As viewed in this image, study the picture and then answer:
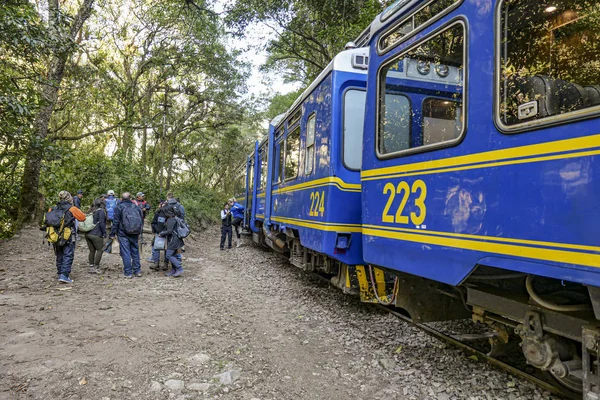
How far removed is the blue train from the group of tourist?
5.59m

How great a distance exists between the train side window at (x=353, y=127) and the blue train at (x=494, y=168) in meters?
0.90

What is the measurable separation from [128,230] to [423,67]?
21.8ft

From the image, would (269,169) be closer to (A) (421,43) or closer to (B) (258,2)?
(A) (421,43)

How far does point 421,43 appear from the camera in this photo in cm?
326

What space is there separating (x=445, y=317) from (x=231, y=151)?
1313 inches

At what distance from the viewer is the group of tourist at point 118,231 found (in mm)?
7027

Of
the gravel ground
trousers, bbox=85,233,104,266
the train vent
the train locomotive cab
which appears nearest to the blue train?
the gravel ground

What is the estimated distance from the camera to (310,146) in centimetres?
607

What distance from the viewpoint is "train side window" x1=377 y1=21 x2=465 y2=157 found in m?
2.93

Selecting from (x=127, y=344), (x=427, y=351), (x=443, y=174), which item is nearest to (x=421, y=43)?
(x=443, y=174)

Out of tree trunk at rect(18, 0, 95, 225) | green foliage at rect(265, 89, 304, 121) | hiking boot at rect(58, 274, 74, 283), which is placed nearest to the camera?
hiking boot at rect(58, 274, 74, 283)

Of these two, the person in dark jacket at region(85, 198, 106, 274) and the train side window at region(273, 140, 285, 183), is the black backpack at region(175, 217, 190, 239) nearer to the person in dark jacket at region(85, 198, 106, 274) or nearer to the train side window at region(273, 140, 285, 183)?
the person in dark jacket at region(85, 198, 106, 274)

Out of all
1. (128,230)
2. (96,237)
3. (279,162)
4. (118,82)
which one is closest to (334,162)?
(279,162)

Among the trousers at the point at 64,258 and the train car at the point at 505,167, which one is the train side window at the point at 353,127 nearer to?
the train car at the point at 505,167
